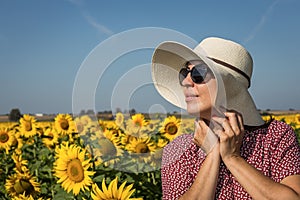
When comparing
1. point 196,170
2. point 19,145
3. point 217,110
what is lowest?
point 196,170

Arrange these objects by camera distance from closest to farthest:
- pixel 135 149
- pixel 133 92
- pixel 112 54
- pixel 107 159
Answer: pixel 112 54, pixel 133 92, pixel 107 159, pixel 135 149

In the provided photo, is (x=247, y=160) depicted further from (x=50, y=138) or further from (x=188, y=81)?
(x=50, y=138)

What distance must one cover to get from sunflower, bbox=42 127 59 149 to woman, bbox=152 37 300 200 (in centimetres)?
374

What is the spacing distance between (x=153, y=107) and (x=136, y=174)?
1478 mm

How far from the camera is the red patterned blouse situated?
215cm

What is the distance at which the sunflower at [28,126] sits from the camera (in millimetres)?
6777

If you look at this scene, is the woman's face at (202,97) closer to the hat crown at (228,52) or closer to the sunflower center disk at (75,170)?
the hat crown at (228,52)

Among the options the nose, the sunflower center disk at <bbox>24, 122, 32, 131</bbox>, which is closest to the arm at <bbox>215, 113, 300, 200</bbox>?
the nose

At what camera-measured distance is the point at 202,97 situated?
2098 millimetres

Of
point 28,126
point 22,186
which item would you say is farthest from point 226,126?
point 28,126

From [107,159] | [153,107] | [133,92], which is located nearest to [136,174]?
[107,159]

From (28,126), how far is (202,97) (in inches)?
201

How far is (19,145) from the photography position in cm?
659

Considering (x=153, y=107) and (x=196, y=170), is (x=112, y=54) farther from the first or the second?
(x=196, y=170)
